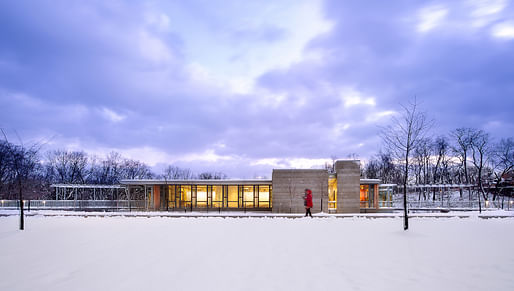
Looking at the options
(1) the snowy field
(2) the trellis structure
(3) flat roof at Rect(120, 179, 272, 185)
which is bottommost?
(2) the trellis structure

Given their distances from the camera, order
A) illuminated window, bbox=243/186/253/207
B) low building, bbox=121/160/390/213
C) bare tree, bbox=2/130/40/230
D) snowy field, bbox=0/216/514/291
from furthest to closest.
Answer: illuminated window, bbox=243/186/253/207 → low building, bbox=121/160/390/213 → bare tree, bbox=2/130/40/230 → snowy field, bbox=0/216/514/291

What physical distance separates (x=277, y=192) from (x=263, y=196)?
11.2 ft


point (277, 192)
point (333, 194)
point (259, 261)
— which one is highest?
point (259, 261)

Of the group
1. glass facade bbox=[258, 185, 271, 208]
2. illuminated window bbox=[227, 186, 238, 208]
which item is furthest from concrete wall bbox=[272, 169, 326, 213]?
illuminated window bbox=[227, 186, 238, 208]

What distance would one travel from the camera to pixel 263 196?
27516 millimetres

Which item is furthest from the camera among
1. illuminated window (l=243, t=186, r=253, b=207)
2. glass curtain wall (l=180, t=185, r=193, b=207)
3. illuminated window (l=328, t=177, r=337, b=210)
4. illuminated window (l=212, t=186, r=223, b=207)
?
glass curtain wall (l=180, t=185, r=193, b=207)

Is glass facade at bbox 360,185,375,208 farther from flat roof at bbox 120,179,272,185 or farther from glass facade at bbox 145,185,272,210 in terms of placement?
flat roof at bbox 120,179,272,185

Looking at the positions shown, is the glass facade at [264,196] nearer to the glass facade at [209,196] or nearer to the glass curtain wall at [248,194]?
the glass facade at [209,196]

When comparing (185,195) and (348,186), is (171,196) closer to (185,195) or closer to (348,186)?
(185,195)

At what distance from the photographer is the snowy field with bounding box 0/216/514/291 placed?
19.4 feet

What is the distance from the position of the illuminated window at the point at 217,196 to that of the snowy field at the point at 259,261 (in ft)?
52.9

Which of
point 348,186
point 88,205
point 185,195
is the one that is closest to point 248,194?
point 185,195

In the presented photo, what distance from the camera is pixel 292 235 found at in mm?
11391

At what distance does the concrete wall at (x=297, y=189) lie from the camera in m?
24.0
